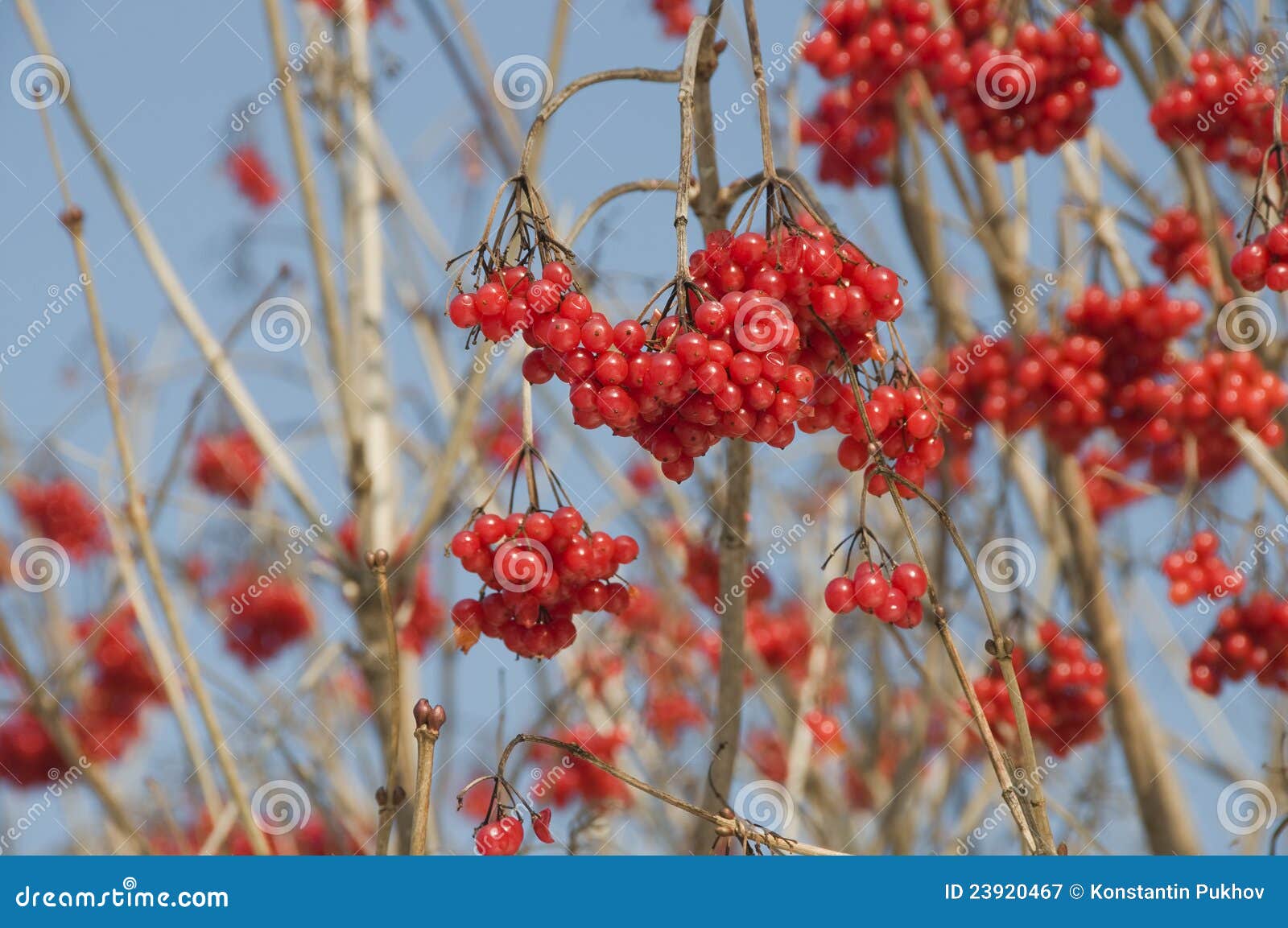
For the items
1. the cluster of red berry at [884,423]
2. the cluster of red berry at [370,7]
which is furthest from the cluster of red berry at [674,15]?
the cluster of red berry at [884,423]

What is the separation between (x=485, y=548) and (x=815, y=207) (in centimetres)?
60

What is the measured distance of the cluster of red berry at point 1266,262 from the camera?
163cm

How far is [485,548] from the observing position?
1.51 metres

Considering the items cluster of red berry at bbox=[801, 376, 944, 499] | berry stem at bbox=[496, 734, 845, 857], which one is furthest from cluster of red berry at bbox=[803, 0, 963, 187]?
berry stem at bbox=[496, 734, 845, 857]

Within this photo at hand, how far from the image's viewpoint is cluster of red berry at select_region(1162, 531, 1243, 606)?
2.57m

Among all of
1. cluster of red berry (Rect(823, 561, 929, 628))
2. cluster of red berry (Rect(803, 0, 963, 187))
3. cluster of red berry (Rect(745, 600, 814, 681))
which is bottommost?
cluster of red berry (Rect(823, 561, 929, 628))

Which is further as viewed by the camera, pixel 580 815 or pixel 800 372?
pixel 580 815

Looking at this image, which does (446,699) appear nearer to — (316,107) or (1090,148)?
(316,107)

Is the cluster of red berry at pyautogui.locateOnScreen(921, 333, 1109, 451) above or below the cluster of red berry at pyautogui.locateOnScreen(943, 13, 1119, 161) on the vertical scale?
below

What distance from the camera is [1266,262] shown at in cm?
166

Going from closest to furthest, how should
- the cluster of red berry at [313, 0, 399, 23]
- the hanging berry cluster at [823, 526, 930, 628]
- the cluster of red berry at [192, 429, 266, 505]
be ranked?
1. the hanging berry cluster at [823, 526, 930, 628]
2. the cluster of red berry at [313, 0, 399, 23]
3. the cluster of red berry at [192, 429, 266, 505]

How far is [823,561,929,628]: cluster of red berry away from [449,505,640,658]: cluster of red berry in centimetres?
28

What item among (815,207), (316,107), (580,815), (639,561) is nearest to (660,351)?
(815,207)

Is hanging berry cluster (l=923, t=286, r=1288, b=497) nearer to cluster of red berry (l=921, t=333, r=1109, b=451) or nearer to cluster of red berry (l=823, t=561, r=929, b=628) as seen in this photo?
cluster of red berry (l=921, t=333, r=1109, b=451)
